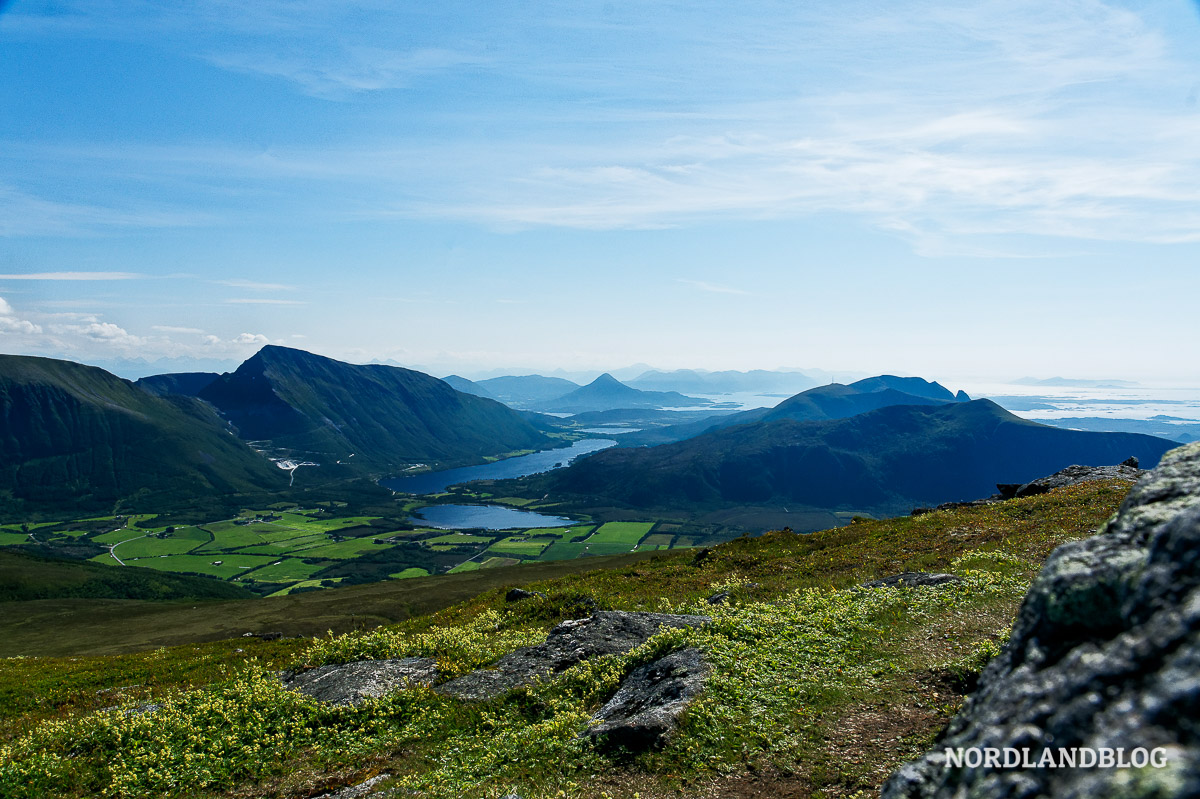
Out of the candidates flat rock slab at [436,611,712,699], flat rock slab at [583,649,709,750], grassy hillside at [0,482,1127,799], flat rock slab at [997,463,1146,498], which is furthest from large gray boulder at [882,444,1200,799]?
flat rock slab at [997,463,1146,498]

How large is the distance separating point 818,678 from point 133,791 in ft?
74.4

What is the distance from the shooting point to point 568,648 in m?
25.2

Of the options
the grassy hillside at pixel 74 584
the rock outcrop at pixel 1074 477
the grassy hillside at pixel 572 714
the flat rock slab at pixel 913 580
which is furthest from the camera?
the grassy hillside at pixel 74 584

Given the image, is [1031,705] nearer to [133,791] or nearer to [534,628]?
[133,791]

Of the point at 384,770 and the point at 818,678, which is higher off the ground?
the point at 818,678

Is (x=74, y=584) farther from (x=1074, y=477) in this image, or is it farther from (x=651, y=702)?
(x=1074, y=477)

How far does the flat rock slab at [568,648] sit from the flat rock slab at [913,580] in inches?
393

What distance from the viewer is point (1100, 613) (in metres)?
7.24

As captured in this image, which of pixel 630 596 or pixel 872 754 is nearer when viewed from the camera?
pixel 872 754

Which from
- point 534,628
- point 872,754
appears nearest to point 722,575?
point 534,628

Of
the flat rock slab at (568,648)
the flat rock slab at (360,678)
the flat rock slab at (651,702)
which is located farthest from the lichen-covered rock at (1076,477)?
the flat rock slab at (360,678)

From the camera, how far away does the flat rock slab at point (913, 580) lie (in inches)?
1108

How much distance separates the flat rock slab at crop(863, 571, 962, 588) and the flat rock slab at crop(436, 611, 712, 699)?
9976 mm

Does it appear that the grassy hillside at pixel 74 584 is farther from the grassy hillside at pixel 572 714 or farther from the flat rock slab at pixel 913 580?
the flat rock slab at pixel 913 580
